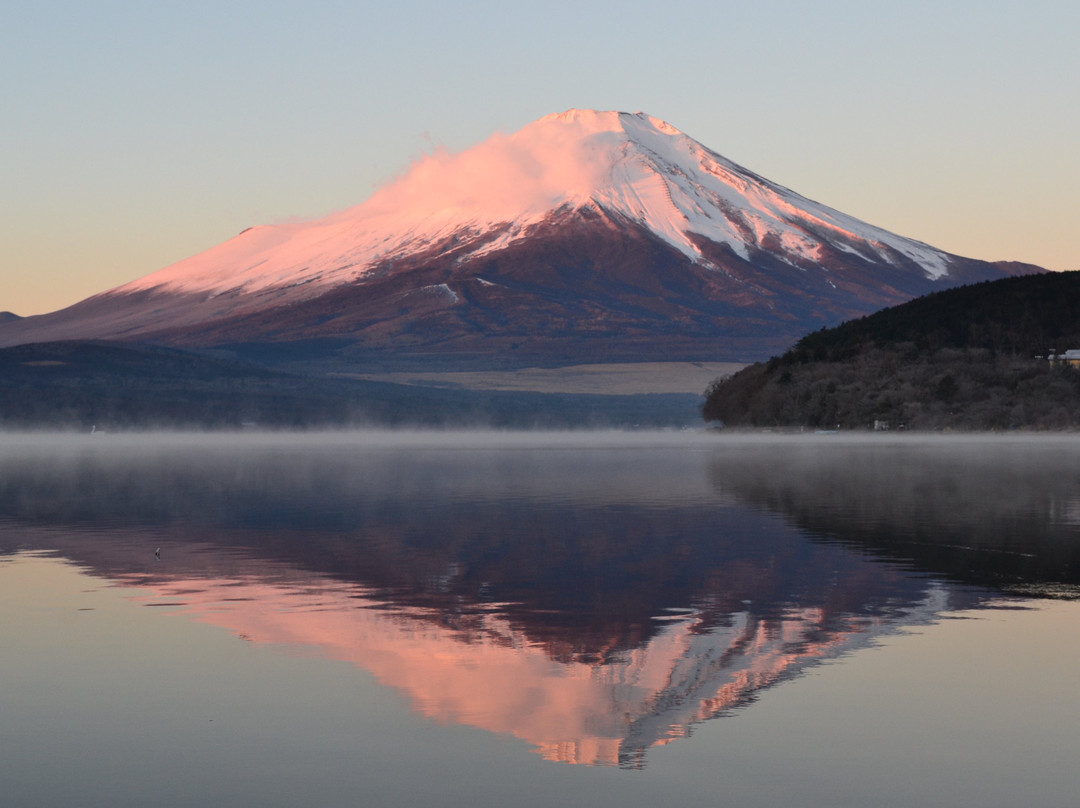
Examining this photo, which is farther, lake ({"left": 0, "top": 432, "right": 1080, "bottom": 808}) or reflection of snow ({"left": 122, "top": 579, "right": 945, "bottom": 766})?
reflection of snow ({"left": 122, "top": 579, "right": 945, "bottom": 766})

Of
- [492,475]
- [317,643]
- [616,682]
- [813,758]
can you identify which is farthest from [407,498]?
[813,758]

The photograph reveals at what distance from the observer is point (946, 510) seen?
152 feet

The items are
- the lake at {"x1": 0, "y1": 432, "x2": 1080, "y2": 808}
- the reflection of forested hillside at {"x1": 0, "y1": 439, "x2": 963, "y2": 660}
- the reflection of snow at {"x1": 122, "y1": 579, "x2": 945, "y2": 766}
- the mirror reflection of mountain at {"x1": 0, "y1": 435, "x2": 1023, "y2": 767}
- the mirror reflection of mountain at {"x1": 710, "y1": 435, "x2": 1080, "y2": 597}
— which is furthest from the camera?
the mirror reflection of mountain at {"x1": 710, "y1": 435, "x2": 1080, "y2": 597}

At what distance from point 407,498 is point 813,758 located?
40512 mm

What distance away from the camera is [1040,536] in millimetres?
36594

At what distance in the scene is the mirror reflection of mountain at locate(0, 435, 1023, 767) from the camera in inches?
698

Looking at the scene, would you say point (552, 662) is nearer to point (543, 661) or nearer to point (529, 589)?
point (543, 661)

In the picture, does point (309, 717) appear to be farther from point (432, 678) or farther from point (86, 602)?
point (86, 602)

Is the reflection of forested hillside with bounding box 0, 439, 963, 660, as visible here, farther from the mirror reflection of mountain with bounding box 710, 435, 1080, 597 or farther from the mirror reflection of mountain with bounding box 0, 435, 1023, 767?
the mirror reflection of mountain with bounding box 710, 435, 1080, 597

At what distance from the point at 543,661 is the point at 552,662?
14 cm

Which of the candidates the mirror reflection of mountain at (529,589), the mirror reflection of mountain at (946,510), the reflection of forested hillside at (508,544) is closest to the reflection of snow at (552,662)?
the mirror reflection of mountain at (529,589)

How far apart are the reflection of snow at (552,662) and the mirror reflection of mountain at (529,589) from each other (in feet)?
0.16

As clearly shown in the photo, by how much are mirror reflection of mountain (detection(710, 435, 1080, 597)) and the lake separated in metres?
0.28

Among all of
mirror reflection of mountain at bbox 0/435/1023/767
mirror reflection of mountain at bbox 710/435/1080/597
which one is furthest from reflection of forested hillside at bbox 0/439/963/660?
mirror reflection of mountain at bbox 710/435/1080/597
